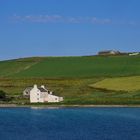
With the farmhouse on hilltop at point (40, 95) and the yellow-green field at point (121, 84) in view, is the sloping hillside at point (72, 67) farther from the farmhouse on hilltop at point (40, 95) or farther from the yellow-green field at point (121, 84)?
the farmhouse on hilltop at point (40, 95)

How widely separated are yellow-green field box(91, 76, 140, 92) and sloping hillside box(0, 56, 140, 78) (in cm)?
681

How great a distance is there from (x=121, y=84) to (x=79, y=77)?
14.0m

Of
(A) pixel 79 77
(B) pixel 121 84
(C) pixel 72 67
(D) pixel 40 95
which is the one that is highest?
(C) pixel 72 67

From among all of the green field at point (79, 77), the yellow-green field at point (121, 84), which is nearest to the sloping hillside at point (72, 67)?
the green field at point (79, 77)

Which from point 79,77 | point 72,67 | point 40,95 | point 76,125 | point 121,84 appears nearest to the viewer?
point 76,125

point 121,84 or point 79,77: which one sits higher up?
point 79,77

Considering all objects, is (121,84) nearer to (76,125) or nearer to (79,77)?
(79,77)

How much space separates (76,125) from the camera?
66.6m

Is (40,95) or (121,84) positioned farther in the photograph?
(121,84)

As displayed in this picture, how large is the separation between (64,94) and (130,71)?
938 inches

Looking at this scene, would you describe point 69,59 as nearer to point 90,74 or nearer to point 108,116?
point 90,74

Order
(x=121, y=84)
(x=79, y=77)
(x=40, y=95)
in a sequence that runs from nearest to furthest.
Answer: (x=40, y=95)
(x=121, y=84)
(x=79, y=77)

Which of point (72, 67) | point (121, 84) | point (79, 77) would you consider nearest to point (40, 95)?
point (121, 84)

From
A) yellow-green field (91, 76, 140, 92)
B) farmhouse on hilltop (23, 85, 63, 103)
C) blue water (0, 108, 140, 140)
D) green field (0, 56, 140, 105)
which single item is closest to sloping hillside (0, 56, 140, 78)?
green field (0, 56, 140, 105)
